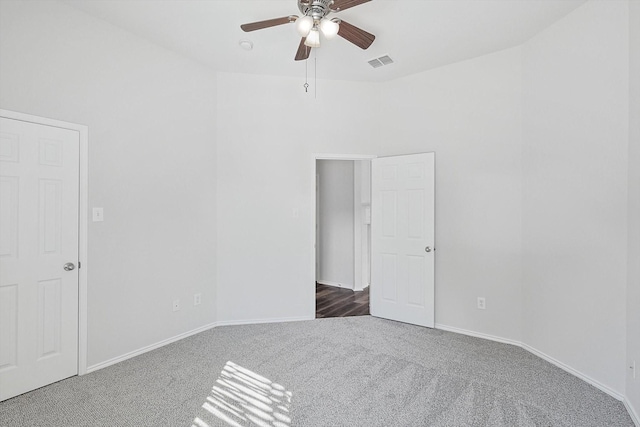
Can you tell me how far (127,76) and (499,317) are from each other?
4489 millimetres

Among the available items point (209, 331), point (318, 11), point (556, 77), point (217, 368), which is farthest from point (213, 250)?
point (556, 77)

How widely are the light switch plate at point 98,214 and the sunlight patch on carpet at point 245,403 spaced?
173 centimetres

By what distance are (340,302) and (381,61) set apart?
3.33 meters

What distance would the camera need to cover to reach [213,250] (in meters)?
3.77

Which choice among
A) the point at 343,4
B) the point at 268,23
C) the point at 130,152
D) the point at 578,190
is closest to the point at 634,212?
the point at 578,190

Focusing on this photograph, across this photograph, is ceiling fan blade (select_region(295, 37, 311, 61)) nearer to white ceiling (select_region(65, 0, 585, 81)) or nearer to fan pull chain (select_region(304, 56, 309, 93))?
white ceiling (select_region(65, 0, 585, 81))

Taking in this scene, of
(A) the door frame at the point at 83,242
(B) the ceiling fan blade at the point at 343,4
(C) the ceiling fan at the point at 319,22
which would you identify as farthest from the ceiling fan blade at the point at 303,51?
(A) the door frame at the point at 83,242

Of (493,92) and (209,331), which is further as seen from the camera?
(209,331)

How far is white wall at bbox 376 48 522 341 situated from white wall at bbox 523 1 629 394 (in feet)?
0.47

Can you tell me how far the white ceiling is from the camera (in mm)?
2555

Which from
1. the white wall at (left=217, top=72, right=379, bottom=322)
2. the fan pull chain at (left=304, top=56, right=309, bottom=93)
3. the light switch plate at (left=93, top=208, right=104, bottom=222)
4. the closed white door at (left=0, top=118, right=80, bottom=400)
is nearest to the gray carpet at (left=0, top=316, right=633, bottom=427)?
the closed white door at (left=0, top=118, right=80, bottom=400)

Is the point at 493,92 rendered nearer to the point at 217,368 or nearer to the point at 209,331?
the point at 217,368

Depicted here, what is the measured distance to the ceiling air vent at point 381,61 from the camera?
346cm

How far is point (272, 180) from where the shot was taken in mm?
3926
